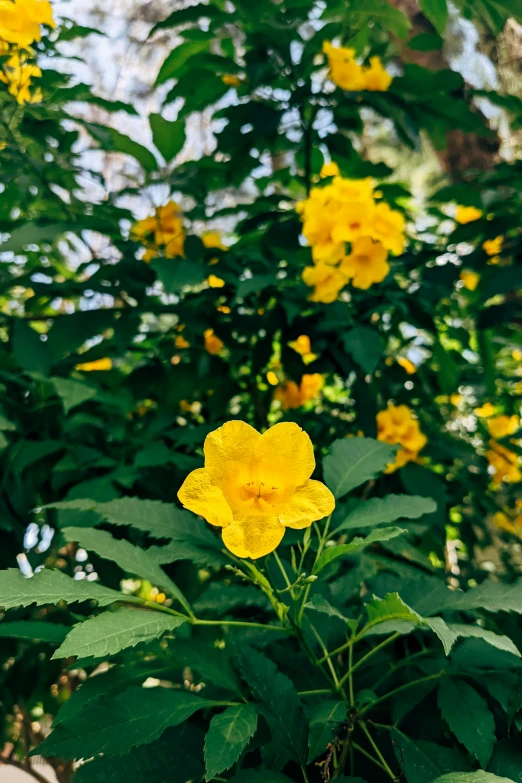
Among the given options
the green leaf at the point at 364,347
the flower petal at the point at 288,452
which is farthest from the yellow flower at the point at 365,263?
the flower petal at the point at 288,452

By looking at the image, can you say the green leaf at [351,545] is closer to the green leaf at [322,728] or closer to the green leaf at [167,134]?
the green leaf at [322,728]

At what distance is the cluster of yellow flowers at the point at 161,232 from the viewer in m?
1.38

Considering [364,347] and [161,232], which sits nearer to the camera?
[364,347]

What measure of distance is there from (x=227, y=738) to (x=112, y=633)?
151mm

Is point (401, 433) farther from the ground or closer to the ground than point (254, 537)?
closer to the ground

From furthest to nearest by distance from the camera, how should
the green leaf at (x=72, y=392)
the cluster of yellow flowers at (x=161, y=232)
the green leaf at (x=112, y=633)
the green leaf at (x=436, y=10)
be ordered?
1. the cluster of yellow flowers at (x=161, y=232)
2. the green leaf at (x=436, y=10)
3. the green leaf at (x=72, y=392)
4. the green leaf at (x=112, y=633)

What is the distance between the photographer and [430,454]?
1.35 metres

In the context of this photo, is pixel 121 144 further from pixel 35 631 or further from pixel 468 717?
pixel 468 717

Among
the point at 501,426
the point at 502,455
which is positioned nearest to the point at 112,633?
the point at 502,455

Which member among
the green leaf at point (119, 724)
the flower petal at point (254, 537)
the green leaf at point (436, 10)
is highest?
the green leaf at point (436, 10)

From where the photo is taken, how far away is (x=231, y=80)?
1416 millimetres

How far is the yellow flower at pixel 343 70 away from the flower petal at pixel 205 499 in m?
1.09

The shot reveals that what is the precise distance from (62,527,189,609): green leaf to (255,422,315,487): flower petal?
17 centimetres

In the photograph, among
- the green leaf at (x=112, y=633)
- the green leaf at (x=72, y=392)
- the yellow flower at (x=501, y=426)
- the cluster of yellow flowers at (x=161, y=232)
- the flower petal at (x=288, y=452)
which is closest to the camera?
the green leaf at (x=112, y=633)
